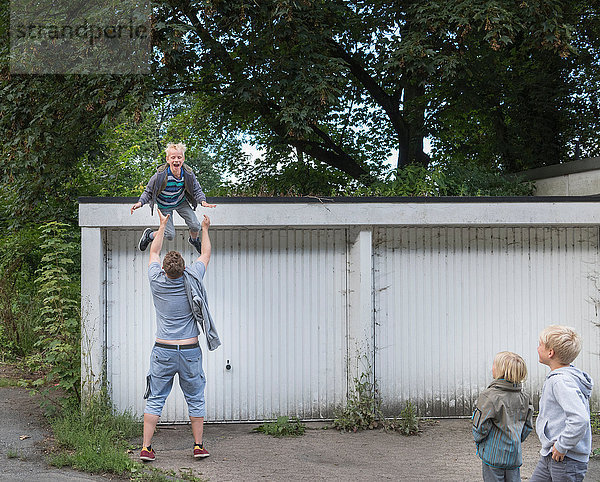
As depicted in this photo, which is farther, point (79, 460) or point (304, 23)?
point (304, 23)

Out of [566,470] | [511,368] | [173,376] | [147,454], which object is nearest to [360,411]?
[173,376]

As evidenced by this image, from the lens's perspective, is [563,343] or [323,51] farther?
[323,51]

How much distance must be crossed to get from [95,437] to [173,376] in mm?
1170

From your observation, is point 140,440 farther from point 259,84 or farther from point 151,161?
point 151,161

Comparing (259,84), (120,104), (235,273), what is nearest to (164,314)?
(235,273)

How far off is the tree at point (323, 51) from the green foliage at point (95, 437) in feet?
21.0

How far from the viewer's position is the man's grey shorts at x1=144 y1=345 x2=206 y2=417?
6449 mm

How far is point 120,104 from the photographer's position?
12195mm

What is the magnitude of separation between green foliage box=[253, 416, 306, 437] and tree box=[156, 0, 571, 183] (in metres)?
5.98

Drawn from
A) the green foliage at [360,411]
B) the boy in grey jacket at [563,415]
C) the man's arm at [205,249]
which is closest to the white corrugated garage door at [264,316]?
the green foliage at [360,411]

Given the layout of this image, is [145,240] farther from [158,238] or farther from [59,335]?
[59,335]

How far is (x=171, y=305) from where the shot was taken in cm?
645

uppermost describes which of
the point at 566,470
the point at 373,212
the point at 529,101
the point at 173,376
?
the point at 529,101

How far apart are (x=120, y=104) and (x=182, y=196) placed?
21.9 ft
